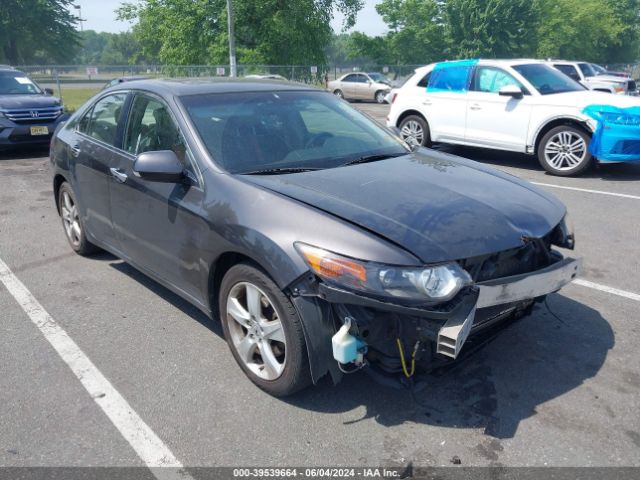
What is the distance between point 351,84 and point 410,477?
28810mm

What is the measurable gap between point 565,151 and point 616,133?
0.81 meters

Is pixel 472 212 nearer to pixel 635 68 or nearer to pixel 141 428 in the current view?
pixel 141 428

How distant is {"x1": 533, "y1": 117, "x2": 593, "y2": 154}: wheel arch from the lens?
8.60 metres

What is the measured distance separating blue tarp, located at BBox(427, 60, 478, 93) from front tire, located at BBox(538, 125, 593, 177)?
1765mm

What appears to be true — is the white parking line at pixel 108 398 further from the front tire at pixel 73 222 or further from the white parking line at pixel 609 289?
the white parking line at pixel 609 289

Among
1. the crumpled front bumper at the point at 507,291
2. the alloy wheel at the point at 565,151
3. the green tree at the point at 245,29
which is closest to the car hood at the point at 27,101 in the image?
the alloy wheel at the point at 565,151

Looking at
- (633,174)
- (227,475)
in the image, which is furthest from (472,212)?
(633,174)

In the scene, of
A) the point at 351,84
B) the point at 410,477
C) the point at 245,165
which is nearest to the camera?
the point at 410,477

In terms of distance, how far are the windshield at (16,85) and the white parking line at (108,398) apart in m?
9.29

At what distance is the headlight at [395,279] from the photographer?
2.58 metres

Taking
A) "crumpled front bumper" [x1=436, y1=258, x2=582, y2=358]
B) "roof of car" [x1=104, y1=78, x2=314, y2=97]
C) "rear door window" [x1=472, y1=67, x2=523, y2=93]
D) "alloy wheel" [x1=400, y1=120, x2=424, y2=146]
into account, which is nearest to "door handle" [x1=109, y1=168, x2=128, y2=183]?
"roof of car" [x1=104, y1=78, x2=314, y2=97]

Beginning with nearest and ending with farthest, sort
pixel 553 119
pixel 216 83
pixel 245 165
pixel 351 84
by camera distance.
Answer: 1. pixel 245 165
2. pixel 216 83
3. pixel 553 119
4. pixel 351 84

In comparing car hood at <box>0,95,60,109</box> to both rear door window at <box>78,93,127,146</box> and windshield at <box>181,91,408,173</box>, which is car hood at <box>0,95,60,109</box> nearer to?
rear door window at <box>78,93,127,146</box>

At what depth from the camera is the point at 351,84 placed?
29.8 metres
